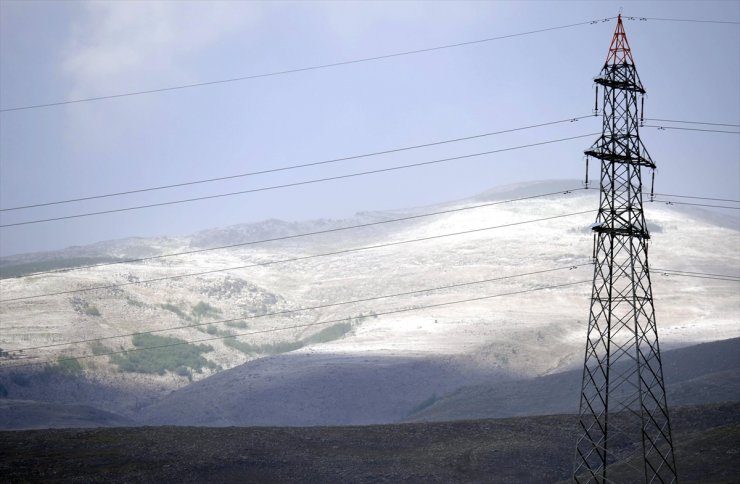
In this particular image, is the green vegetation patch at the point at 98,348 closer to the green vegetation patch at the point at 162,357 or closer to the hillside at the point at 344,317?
the hillside at the point at 344,317

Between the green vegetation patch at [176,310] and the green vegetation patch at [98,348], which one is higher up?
the green vegetation patch at [176,310]

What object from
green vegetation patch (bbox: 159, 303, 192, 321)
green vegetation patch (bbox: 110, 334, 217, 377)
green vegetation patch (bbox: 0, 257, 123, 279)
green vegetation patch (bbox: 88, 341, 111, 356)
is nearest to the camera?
green vegetation patch (bbox: 88, 341, 111, 356)

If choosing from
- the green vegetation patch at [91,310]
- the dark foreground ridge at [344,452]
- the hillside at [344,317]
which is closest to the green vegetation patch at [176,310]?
the hillside at [344,317]

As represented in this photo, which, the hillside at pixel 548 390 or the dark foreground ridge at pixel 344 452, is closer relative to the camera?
the dark foreground ridge at pixel 344 452

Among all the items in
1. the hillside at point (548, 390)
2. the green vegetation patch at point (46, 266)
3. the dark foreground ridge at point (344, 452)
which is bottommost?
the hillside at point (548, 390)

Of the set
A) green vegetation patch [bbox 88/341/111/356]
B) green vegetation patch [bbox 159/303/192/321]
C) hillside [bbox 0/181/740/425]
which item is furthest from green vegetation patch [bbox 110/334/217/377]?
green vegetation patch [bbox 159/303/192/321]

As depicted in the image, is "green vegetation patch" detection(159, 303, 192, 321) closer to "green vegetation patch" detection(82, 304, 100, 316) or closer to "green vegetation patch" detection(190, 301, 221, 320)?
"green vegetation patch" detection(190, 301, 221, 320)

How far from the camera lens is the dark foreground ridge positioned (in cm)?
3262

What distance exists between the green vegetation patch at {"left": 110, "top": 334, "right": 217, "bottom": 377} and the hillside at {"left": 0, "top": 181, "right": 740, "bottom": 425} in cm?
21

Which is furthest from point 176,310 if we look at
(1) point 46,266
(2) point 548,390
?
(2) point 548,390

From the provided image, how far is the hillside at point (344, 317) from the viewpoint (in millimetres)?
71688

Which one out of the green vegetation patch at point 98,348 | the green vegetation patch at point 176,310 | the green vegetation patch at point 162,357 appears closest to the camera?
the green vegetation patch at point 98,348

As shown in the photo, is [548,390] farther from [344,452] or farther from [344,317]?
[344,317]

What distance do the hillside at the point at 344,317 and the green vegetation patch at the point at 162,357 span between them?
0.21 metres
